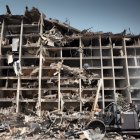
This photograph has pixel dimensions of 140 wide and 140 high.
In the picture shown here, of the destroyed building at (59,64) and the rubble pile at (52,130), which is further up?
the destroyed building at (59,64)

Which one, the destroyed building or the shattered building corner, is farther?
the destroyed building

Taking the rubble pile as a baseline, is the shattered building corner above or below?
above

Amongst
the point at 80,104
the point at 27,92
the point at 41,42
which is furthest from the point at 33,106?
the point at 41,42

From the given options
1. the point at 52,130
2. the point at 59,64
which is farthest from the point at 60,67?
the point at 52,130

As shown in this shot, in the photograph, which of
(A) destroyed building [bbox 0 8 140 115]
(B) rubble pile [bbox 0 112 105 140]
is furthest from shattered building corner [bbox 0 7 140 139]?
(B) rubble pile [bbox 0 112 105 140]

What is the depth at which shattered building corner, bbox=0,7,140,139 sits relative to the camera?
36094mm

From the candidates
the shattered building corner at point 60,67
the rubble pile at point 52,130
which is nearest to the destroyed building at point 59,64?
the shattered building corner at point 60,67

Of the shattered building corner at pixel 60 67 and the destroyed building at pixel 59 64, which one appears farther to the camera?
the destroyed building at pixel 59 64

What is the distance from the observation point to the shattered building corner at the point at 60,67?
1421 inches

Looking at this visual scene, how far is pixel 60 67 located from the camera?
37.4 meters

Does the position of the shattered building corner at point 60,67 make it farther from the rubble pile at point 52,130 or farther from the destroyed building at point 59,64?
the rubble pile at point 52,130

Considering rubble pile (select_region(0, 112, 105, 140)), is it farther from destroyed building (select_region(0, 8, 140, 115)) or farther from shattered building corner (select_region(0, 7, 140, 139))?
destroyed building (select_region(0, 8, 140, 115))

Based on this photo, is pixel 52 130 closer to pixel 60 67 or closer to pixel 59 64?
pixel 60 67

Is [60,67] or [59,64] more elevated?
[59,64]
